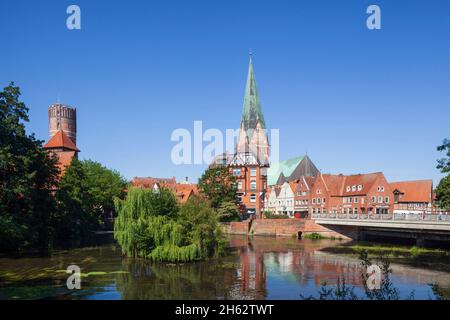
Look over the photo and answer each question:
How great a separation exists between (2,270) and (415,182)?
2930 inches

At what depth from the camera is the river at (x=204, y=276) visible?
2670 cm

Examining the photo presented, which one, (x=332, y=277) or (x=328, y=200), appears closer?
(x=332, y=277)

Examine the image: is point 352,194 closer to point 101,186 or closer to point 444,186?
point 444,186

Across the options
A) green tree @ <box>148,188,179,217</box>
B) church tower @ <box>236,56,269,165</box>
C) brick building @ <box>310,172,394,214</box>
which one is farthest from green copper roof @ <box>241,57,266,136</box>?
green tree @ <box>148,188,179,217</box>

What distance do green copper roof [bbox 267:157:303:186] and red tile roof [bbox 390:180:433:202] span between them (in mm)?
44817

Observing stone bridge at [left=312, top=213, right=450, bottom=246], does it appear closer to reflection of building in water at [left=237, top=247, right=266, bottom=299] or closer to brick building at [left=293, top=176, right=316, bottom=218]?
reflection of building in water at [left=237, top=247, right=266, bottom=299]

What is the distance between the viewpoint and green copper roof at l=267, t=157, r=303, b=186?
130000 millimetres

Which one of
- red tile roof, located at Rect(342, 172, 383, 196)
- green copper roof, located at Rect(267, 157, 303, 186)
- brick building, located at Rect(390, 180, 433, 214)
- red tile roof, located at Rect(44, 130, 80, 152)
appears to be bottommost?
brick building, located at Rect(390, 180, 433, 214)

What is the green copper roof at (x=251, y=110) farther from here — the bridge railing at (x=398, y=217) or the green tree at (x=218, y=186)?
the bridge railing at (x=398, y=217)

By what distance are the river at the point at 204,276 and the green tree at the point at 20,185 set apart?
3.31 metres

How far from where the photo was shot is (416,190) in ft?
272
